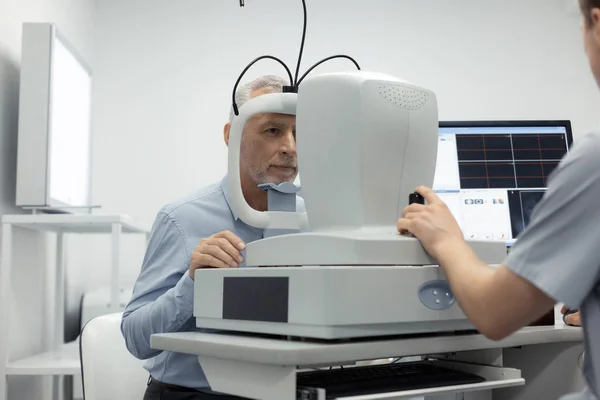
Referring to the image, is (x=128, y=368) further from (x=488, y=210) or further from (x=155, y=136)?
(x=155, y=136)

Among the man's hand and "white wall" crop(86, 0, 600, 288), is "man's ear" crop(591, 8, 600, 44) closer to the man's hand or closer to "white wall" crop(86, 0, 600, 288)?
the man's hand

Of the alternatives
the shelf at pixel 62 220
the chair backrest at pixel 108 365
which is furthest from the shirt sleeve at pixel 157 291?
the shelf at pixel 62 220

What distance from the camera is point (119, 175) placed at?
3477mm

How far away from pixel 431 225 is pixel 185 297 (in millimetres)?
585

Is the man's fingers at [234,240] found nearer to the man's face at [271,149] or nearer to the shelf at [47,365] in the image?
the man's face at [271,149]

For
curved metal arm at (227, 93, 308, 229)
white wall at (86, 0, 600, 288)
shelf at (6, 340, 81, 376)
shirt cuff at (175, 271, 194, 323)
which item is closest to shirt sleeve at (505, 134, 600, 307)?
curved metal arm at (227, 93, 308, 229)

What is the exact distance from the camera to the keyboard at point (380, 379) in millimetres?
957

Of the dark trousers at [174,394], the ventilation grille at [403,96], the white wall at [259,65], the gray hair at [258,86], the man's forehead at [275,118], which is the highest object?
the white wall at [259,65]

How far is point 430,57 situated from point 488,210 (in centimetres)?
183

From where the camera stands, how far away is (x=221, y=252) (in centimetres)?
121

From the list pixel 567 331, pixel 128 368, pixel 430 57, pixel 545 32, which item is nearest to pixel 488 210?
pixel 567 331

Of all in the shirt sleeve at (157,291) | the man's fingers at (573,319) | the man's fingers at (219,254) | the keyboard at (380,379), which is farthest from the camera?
the shirt sleeve at (157,291)

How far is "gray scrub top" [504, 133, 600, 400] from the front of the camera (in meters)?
0.85

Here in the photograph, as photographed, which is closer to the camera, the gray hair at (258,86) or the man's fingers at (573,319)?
the man's fingers at (573,319)
